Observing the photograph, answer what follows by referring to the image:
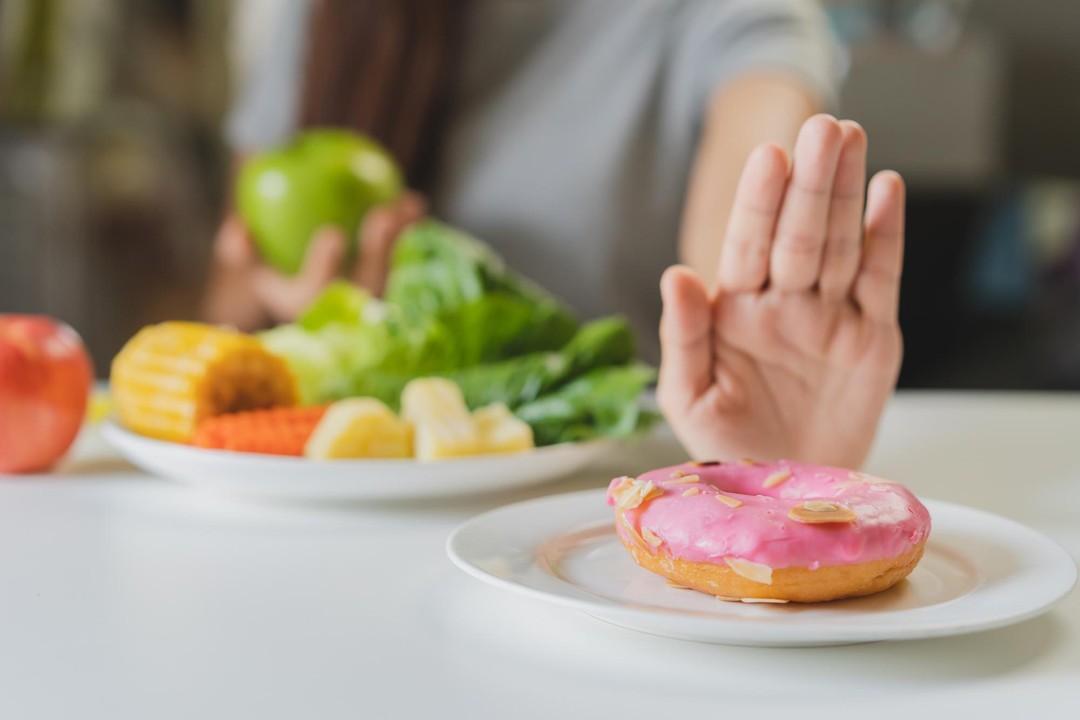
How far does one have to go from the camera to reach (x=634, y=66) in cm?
176

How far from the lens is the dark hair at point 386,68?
1.74m

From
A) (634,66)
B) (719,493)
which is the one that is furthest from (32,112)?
(719,493)

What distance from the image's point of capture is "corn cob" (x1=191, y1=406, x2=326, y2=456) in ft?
2.50

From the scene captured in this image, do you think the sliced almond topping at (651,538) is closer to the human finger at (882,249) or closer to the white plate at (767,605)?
the white plate at (767,605)

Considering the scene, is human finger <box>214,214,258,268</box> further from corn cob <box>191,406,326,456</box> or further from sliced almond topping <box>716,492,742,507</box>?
sliced almond topping <box>716,492,742,507</box>

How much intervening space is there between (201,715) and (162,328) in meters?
0.54

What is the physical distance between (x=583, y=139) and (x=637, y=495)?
134cm

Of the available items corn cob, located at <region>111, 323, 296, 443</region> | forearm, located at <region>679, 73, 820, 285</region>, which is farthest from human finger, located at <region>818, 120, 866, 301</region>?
forearm, located at <region>679, 73, 820, 285</region>

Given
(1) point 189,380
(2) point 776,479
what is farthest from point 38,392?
(2) point 776,479

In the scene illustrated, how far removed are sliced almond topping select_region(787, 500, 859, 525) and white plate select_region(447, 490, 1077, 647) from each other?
0.13ft

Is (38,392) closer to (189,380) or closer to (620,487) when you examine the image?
(189,380)

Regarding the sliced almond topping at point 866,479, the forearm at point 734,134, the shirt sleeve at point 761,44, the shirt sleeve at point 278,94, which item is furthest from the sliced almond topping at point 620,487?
the shirt sleeve at point 278,94

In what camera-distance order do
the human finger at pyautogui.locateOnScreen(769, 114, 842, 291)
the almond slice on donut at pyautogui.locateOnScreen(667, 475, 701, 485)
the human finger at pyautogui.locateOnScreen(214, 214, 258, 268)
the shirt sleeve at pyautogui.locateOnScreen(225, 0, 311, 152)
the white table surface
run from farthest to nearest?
the shirt sleeve at pyautogui.locateOnScreen(225, 0, 311, 152), the human finger at pyautogui.locateOnScreen(214, 214, 258, 268), the human finger at pyautogui.locateOnScreen(769, 114, 842, 291), the almond slice on donut at pyautogui.locateOnScreen(667, 475, 701, 485), the white table surface

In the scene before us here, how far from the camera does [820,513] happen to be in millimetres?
461
